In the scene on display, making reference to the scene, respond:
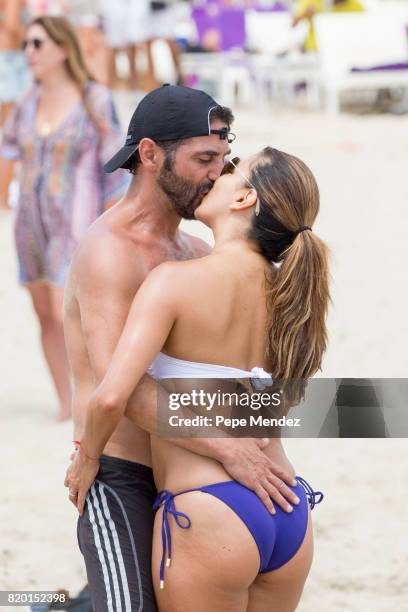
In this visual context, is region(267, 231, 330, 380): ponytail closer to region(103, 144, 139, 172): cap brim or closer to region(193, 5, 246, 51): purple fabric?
region(103, 144, 139, 172): cap brim

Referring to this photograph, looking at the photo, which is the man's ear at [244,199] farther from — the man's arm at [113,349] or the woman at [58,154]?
the woman at [58,154]

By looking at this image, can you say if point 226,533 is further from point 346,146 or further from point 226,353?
point 346,146

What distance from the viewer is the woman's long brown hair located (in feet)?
7.86

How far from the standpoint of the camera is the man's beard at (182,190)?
2.61m

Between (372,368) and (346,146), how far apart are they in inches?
265

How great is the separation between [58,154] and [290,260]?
2.93 m

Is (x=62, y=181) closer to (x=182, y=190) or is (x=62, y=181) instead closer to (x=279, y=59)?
(x=182, y=190)

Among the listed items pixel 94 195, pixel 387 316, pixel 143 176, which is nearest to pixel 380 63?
pixel 387 316

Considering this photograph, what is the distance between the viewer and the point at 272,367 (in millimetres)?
2467

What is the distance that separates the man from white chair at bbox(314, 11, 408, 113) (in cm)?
1260

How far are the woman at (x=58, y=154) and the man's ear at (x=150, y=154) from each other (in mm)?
2419

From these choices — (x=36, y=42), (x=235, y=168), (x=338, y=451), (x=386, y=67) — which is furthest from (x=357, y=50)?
(x=235, y=168)

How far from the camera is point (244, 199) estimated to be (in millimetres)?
2447

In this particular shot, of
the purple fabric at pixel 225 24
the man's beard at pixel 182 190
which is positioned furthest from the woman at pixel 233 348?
the purple fabric at pixel 225 24
